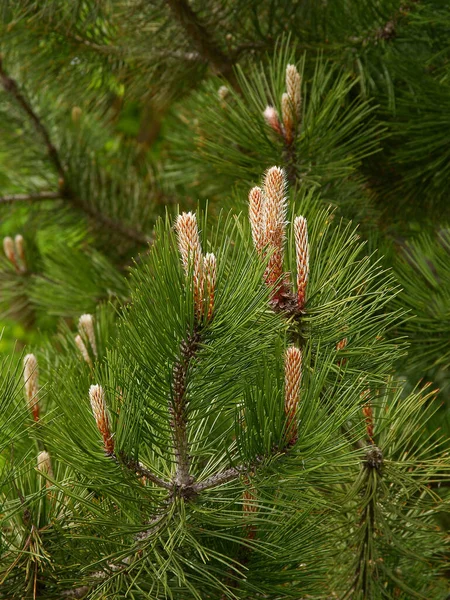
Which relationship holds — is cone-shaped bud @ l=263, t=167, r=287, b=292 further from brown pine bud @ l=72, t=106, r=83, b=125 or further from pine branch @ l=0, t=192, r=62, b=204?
brown pine bud @ l=72, t=106, r=83, b=125

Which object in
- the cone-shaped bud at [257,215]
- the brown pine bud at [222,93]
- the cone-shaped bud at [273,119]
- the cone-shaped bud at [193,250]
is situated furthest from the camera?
the brown pine bud at [222,93]

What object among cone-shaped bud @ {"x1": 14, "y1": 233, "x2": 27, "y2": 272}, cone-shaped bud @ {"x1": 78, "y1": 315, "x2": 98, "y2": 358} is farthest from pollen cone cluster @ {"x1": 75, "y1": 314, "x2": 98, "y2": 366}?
cone-shaped bud @ {"x1": 14, "y1": 233, "x2": 27, "y2": 272}

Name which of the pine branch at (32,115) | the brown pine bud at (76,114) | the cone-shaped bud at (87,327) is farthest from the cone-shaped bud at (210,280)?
the brown pine bud at (76,114)

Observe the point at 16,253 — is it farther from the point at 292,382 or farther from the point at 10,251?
the point at 292,382

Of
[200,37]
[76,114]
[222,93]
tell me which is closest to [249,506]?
[222,93]

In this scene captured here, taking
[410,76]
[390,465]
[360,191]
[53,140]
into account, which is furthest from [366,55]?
[53,140]

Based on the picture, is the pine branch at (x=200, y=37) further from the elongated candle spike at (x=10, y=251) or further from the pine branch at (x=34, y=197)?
A: the elongated candle spike at (x=10, y=251)

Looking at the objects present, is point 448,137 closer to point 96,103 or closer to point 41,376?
point 41,376
